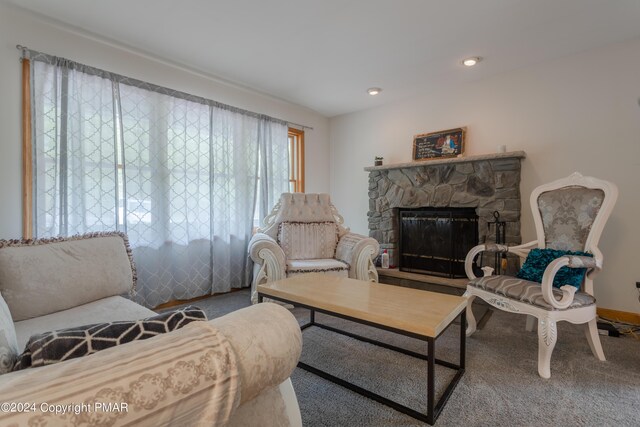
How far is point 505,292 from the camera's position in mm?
1920

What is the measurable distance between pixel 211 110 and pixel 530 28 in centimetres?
294

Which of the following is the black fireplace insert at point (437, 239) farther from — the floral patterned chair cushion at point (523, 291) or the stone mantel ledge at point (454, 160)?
the floral patterned chair cushion at point (523, 291)

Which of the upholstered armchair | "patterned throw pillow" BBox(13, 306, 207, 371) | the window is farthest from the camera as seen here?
the window

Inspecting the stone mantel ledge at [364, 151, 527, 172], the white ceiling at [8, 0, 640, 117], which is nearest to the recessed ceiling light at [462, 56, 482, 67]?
the white ceiling at [8, 0, 640, 117]

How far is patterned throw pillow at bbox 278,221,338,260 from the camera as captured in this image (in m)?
3.29

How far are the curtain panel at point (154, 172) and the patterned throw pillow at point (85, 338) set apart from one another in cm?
216

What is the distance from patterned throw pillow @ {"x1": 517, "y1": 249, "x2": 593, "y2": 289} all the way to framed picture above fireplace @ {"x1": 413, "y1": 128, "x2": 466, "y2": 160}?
1.62 metres

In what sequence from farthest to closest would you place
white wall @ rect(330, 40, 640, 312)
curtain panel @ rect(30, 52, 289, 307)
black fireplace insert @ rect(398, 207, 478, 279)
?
black fireplace insert @ rect(398, 207, 478, 279) < white wall @ rect(330, 40, 640, 312) < curtain panel @ rect(30, 52, 289, 307)

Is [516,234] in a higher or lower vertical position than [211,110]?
lower

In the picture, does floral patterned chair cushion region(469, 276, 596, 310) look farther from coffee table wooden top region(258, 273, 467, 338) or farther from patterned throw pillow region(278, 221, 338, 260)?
patterned throw pillow region(278, 221, 338, 260)

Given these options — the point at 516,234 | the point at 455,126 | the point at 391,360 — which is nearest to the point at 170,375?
the point at 391,360

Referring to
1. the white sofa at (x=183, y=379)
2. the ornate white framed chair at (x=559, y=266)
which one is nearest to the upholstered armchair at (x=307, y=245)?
the ornate white framed chair at (x=559, y=266)

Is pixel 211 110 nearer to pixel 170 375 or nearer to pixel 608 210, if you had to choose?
pixel 170 375

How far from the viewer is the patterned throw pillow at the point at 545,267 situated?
192cm
